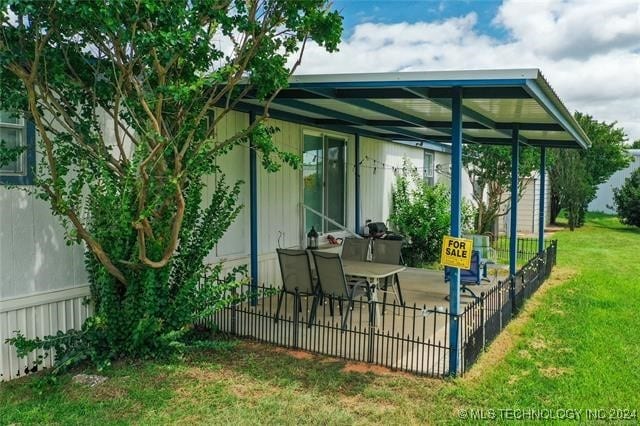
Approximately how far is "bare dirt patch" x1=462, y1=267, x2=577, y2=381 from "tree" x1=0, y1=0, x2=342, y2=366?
248 cm

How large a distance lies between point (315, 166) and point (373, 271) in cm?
304

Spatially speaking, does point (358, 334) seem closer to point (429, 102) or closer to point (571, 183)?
point (429, 102)

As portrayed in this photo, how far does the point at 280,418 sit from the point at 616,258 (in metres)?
11.0

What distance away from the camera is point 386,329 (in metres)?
5.64

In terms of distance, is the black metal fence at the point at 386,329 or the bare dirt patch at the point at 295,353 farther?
the bare dirt patch at the point at 295,353

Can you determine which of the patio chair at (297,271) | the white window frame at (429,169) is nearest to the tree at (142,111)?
the patio chair at (297,271)

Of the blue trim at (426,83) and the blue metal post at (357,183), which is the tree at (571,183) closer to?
the blue metal post at (357,183)

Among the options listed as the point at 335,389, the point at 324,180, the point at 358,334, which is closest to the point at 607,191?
the point at 324,180

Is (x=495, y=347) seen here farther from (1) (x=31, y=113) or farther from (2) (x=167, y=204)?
(1) (x=31, y=113)

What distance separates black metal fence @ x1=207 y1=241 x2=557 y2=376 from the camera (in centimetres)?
460

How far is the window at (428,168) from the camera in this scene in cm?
1416

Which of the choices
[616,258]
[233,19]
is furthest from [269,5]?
[616,258]

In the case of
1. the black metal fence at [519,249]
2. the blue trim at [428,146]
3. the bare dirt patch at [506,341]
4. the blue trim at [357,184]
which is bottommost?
the bare dirt patch at [506,341]

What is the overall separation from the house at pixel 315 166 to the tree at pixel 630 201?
1051 cm
